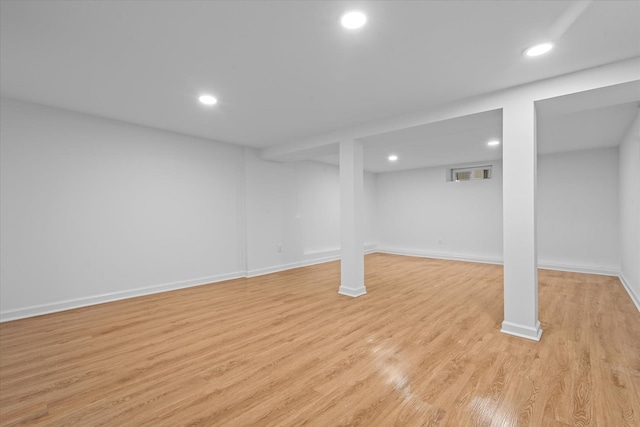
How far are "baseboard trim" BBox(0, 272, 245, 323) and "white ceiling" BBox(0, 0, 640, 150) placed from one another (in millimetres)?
2481

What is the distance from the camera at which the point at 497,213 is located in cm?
693

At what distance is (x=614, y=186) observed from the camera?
5566 mm


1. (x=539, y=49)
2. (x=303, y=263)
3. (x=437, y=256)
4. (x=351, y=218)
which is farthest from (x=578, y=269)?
(x=303, y=263)

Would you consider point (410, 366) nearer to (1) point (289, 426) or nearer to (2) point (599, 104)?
(1) point (289, 426)

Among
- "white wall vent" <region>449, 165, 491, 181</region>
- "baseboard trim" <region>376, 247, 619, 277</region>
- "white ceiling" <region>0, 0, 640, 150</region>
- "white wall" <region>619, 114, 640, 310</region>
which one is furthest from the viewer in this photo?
"white wall vent" <region>449, 165, 491, 181</region>

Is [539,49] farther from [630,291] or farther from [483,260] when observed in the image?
[483,260]

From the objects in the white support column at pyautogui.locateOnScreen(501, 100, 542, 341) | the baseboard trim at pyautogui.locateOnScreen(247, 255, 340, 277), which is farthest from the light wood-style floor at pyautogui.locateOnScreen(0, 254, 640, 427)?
the baseboard trim at pyautogui.locateOnScreen(247, 255, 340, 277)

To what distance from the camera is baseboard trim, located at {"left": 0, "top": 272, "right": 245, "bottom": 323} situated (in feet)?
11.1

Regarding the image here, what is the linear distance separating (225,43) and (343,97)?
57.1 inches

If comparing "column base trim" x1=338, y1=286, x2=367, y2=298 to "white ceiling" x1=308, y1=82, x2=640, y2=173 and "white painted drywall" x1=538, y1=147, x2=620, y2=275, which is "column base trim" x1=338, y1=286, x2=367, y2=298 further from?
"white painted drywall" x1=538, y1=147, x2=620, y2=275

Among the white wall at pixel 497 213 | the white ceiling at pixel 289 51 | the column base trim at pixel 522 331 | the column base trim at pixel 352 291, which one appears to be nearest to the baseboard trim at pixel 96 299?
the column base trim at pixel 352 291

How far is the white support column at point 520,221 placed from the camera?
2.82 metres

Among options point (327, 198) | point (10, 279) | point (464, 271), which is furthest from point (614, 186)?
point (10, 279)

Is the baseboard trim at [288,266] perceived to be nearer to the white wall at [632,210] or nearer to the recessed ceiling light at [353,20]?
the recessed ceiling light at [353,20]
